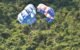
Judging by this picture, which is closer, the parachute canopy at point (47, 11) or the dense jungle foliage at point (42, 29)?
the dense jungle foliage at point (42, 29)

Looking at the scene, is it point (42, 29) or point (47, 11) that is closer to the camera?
point (42, 29)

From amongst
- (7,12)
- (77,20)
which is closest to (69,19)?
(77,20)

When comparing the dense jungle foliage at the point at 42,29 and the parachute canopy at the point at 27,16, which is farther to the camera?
the parachute canopy at the point at 27,16

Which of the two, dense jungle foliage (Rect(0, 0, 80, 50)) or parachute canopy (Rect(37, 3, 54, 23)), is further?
parachute canopy (Rect(37, 3, 54, 23))
